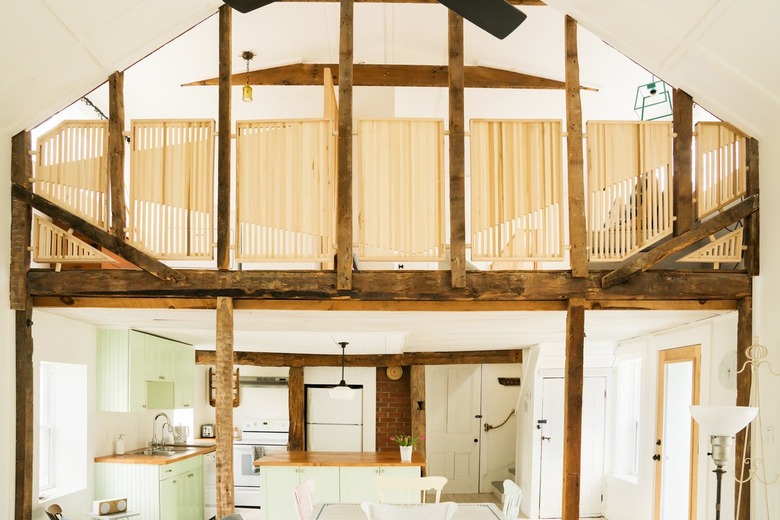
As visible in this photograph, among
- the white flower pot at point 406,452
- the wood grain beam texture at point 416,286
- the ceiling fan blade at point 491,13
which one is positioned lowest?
the white flower pot at point 406,452

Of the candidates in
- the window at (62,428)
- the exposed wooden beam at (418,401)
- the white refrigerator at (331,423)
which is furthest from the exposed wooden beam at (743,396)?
the white refrigerator at (331,423)

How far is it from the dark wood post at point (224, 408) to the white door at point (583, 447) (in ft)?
18.8

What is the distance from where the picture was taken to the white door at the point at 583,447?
10.3 m

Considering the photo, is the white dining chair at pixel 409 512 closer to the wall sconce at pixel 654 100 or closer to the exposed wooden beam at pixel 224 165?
the exposed wooden beam at pixel 224 165

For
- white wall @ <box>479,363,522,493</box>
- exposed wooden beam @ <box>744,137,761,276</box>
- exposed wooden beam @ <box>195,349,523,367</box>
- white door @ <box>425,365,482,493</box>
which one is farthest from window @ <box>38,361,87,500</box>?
white wall @ <box>479,363,522,493</box>

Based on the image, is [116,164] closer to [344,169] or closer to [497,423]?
[344,169]

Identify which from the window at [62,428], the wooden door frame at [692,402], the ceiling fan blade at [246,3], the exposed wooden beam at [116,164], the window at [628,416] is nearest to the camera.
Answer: the ceiling fan blade at [246,3]

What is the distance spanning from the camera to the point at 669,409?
27.1ft

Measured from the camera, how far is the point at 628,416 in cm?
1001

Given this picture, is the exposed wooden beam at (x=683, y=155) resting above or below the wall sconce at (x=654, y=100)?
below

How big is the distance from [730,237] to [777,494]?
6.48 ft

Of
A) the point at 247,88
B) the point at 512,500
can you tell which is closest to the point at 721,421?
the point at 512,500

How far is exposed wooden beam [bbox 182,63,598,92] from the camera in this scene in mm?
8672

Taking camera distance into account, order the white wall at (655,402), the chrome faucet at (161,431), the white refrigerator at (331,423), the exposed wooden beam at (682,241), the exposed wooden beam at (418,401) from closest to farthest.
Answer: the exposed wooden beam at (682,241), the white wall at (655,402), the chrome faucet at (161,431), the exposed wooden beam at (418,401), the white refrigerator at (331,423)
